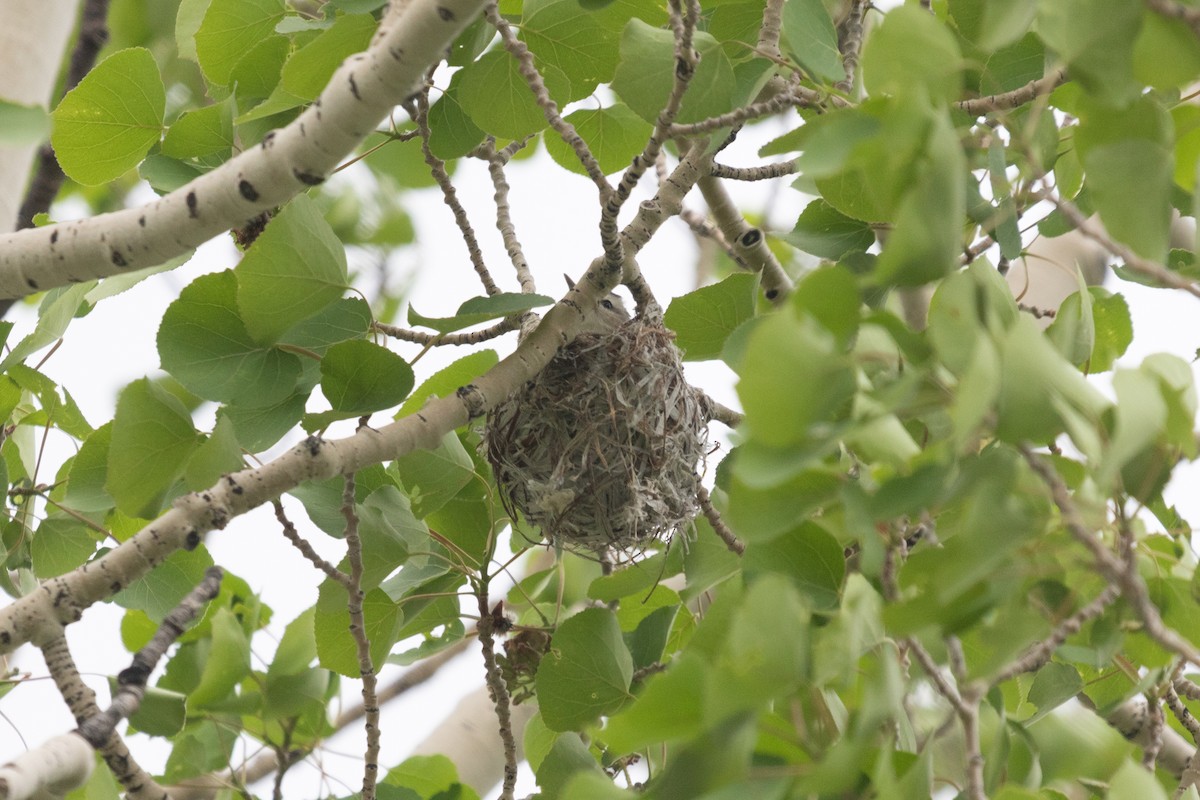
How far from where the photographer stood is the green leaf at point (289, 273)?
931 millimetres

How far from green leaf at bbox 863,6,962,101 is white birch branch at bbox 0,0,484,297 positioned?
295 millimetres

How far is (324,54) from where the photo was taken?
1007 mm

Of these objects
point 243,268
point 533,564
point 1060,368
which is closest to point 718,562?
point 243,268

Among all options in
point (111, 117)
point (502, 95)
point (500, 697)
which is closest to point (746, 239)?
point (502, 95)

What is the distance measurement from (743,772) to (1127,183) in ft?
1.29

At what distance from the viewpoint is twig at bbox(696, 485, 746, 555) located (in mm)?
1181

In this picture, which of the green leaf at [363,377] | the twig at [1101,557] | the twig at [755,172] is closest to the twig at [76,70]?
the green leaf at [363,377]

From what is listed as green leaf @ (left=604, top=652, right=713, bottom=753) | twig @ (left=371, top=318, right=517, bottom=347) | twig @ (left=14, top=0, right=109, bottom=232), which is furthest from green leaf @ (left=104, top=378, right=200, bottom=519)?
twig @ (left=14, top=0, right=109, bottom=232)

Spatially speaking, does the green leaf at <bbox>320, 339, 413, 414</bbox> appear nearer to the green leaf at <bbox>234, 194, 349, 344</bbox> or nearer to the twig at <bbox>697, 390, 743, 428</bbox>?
the green leaf at <bbox>234, 194, 349, 344</bbox>

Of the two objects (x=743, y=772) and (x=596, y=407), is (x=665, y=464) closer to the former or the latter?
(x=596, y=407)

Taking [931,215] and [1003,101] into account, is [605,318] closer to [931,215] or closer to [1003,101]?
[1003,101]

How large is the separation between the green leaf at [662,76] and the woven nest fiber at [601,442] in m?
0.34

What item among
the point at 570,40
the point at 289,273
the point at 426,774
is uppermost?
the point at 570,40

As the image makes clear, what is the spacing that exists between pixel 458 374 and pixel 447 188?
0.21m
